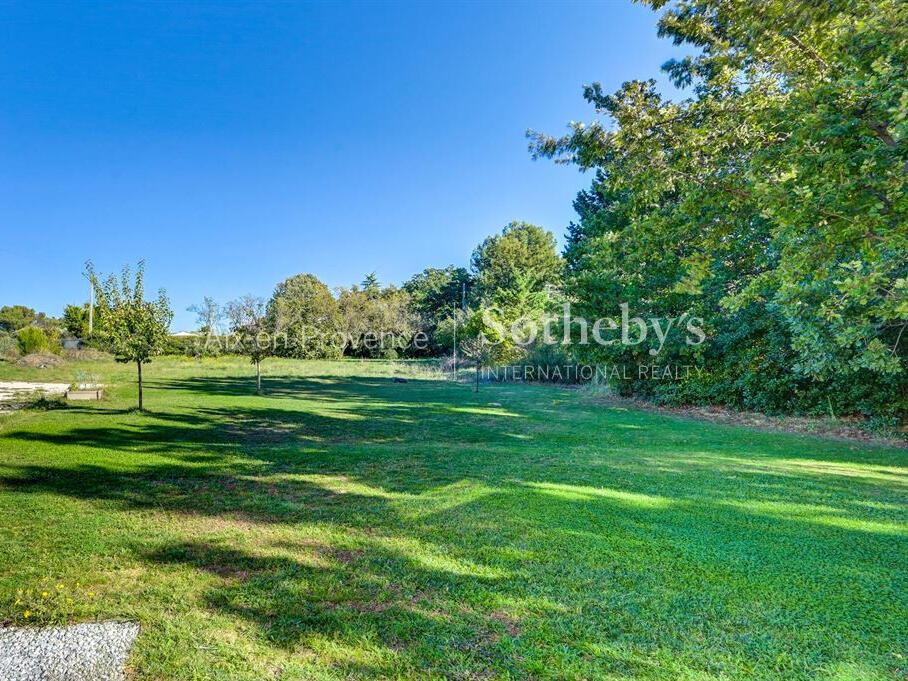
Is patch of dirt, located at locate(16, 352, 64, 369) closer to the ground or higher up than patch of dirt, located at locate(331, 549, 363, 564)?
higher up

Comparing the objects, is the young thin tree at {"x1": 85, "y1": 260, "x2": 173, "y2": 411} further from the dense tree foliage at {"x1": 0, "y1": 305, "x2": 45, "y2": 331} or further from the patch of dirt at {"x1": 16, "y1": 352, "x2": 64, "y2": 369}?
the dense tree foliage at {"x1": 0, "y1": 305, "x2": 45, "y2": 331}

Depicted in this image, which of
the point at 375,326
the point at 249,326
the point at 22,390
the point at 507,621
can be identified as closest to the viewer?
the point at 507,621

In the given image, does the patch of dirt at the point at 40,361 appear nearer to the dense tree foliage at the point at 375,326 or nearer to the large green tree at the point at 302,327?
the large green tree at the point at 302,327

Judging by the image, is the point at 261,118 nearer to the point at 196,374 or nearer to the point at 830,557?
the point at 196,374

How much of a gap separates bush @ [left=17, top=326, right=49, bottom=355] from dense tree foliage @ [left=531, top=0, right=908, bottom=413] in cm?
2760

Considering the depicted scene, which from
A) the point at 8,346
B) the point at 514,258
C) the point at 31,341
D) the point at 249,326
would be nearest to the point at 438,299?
the point at 514,258

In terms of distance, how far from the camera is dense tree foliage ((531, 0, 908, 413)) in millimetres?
3172

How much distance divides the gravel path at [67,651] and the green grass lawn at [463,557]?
10cm

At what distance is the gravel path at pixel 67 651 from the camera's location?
1.91 meters

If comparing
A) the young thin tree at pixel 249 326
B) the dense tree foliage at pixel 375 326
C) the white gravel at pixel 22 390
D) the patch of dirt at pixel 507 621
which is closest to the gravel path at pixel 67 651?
the patch of dirt at pixel 507 621

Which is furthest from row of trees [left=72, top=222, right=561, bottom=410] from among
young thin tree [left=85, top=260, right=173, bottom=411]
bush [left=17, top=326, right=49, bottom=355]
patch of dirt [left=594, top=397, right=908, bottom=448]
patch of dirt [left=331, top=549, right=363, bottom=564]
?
patch of dirt [left=331, top=549, right=363, bottom=564]

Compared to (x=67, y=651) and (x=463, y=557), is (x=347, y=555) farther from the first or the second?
(x=67, y=651)

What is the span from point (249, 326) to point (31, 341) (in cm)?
1515

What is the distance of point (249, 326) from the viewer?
15734 mm
